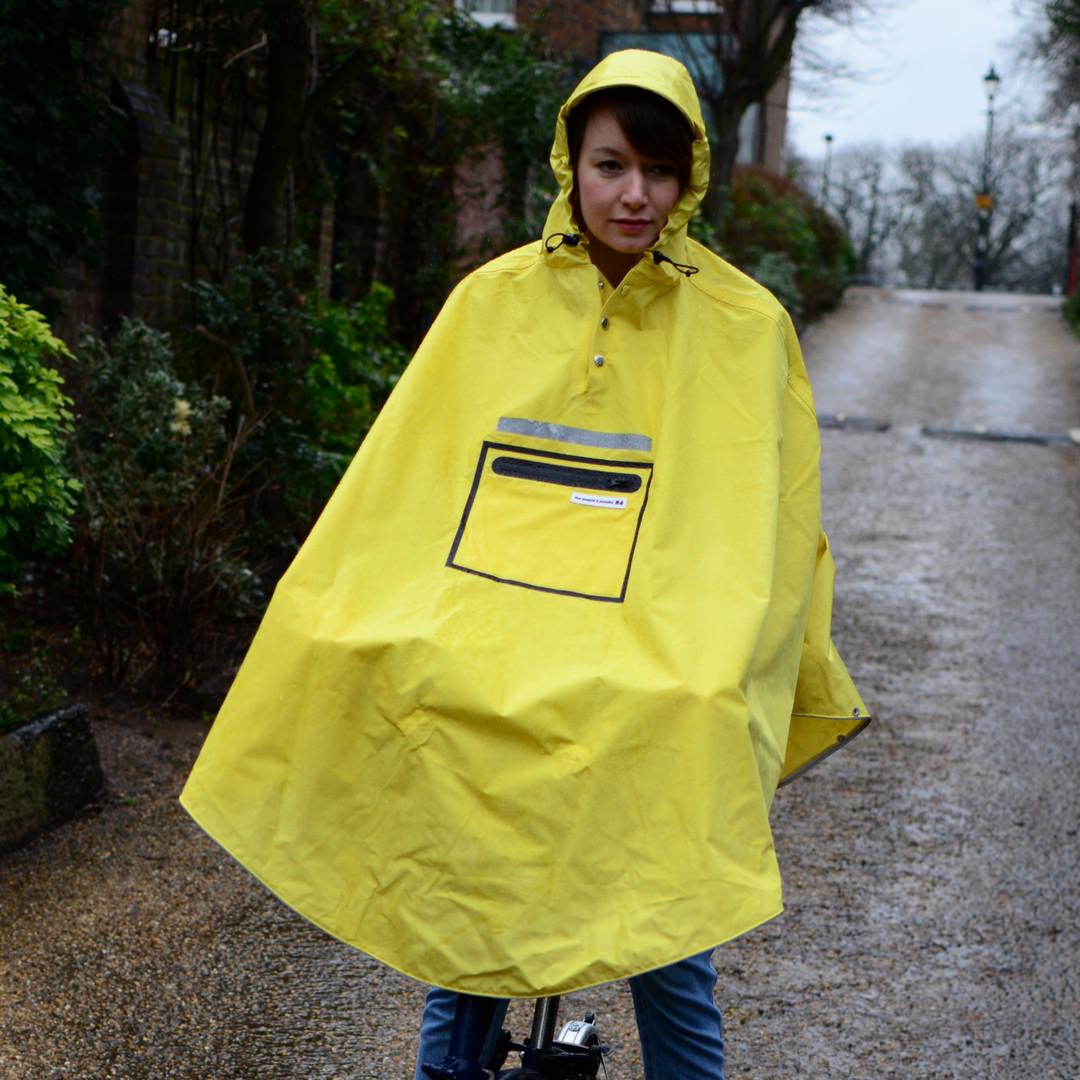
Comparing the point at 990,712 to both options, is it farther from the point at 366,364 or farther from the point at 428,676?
the point at 428,676

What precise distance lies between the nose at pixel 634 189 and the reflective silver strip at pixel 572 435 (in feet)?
1.22

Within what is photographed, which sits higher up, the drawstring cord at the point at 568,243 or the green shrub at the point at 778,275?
the drawstring cord at the point at 568,243

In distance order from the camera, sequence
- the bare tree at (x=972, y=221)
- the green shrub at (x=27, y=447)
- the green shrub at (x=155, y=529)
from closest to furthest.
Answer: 1. the green shrub at (x=27, y=447)
2. the green shrub at (x=155, y=529)
3. the bare tree at (x=972, y=221)

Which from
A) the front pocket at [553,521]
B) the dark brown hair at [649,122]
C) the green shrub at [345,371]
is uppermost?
the dark brown hair at [649,122]

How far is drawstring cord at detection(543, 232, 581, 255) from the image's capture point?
2.34 metres

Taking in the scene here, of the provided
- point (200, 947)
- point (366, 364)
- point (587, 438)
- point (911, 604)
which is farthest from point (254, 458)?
point (587, 438)

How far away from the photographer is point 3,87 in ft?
19.0

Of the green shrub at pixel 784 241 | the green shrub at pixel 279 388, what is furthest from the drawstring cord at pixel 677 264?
the green shrub at pixel 784 241

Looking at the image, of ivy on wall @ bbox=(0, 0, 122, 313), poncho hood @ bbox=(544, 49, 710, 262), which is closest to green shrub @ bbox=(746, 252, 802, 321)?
ivy on wall @ bbox=(0, 0, 122, 313)

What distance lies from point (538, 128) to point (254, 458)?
13.7ft

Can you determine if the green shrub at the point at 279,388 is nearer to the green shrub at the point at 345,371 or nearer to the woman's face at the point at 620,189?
the green shrub at the point at 345,371

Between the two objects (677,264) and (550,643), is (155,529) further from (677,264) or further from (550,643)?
(550,643)

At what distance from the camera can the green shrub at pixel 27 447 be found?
4074 mm

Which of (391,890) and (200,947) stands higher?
(391,890)
